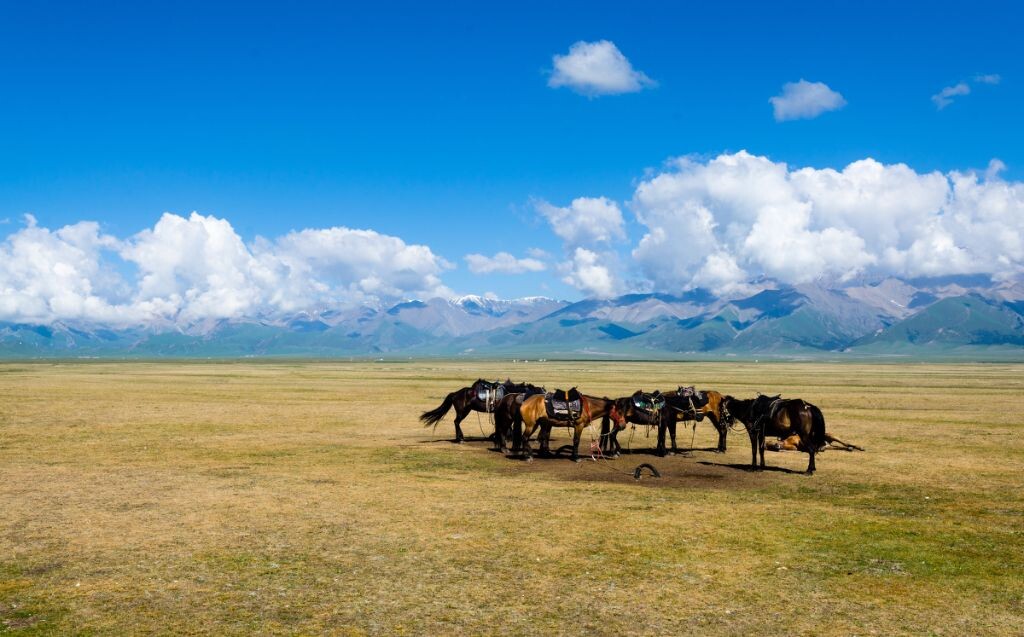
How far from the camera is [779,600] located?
10.3m

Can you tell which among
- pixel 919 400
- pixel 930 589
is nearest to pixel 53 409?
pixel 930 589

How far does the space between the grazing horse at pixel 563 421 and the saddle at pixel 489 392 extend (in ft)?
12.4

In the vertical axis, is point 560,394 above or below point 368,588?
above

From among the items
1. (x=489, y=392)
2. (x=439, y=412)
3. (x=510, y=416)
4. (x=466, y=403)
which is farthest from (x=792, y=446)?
(x=439, y=412)

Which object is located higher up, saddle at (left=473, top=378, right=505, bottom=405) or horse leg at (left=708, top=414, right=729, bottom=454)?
saddle at (left=473, top=378, right=505, bottom=405)

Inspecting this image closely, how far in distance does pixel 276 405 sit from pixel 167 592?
3694cm

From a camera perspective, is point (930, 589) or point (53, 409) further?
point (53, 409)

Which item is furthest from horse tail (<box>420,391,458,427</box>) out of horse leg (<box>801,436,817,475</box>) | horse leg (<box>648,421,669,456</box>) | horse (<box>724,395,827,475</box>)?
horse leg (<box>801,436,817,475</box>)

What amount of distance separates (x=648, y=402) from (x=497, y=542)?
1270cm

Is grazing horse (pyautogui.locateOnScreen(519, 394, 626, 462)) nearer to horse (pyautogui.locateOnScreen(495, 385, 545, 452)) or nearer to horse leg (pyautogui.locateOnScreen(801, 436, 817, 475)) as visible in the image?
horse (pyautogui.locateOnScreen(495, 385, 545, 452))

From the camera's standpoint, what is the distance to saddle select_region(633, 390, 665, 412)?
80.5ft

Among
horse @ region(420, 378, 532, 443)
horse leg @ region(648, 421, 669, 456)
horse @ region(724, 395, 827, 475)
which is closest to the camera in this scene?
horse @ region(724, 395, 827, 475)

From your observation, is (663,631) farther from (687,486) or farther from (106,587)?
(687,486)

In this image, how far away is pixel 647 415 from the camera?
24.6 m
